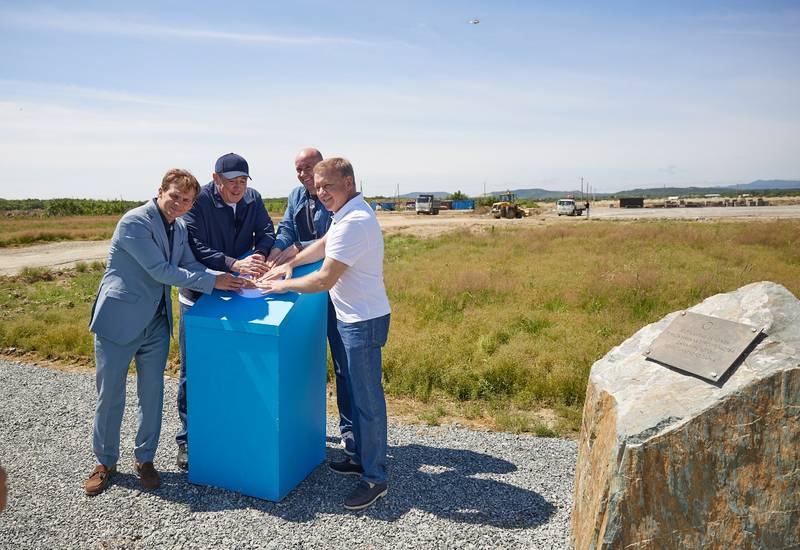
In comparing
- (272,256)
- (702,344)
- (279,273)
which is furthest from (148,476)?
(702,344)

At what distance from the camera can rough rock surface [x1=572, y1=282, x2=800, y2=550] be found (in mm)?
2496

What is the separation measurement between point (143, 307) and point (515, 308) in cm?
730

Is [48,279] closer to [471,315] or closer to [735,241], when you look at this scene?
[471,315]

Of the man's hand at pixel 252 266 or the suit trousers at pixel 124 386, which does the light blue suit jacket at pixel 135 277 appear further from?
the man's hand at pixel 252 266

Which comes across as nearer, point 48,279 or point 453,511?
point 453,511

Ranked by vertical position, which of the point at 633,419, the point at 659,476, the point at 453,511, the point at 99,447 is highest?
the point at 633,419

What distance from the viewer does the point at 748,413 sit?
2.52 metres

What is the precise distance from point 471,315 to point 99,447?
6558 mm

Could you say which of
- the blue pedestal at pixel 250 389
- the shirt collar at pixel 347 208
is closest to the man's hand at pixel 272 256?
the blue pedestal at pixel 250 389

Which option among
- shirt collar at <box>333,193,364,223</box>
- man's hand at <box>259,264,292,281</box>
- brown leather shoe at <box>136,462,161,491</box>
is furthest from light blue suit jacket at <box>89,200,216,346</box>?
shirt collar at <box>333,193,364,223</box>

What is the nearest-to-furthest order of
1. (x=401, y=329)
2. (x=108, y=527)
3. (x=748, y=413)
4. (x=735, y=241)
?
(x=748, y=413) → (x=108, y=527) → (x=401, y=329) → (x=735, y=241)

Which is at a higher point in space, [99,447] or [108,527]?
[99,447]

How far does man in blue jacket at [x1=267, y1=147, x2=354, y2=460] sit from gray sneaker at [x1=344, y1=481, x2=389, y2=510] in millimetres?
537

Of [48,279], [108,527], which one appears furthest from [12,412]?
[48,279]
